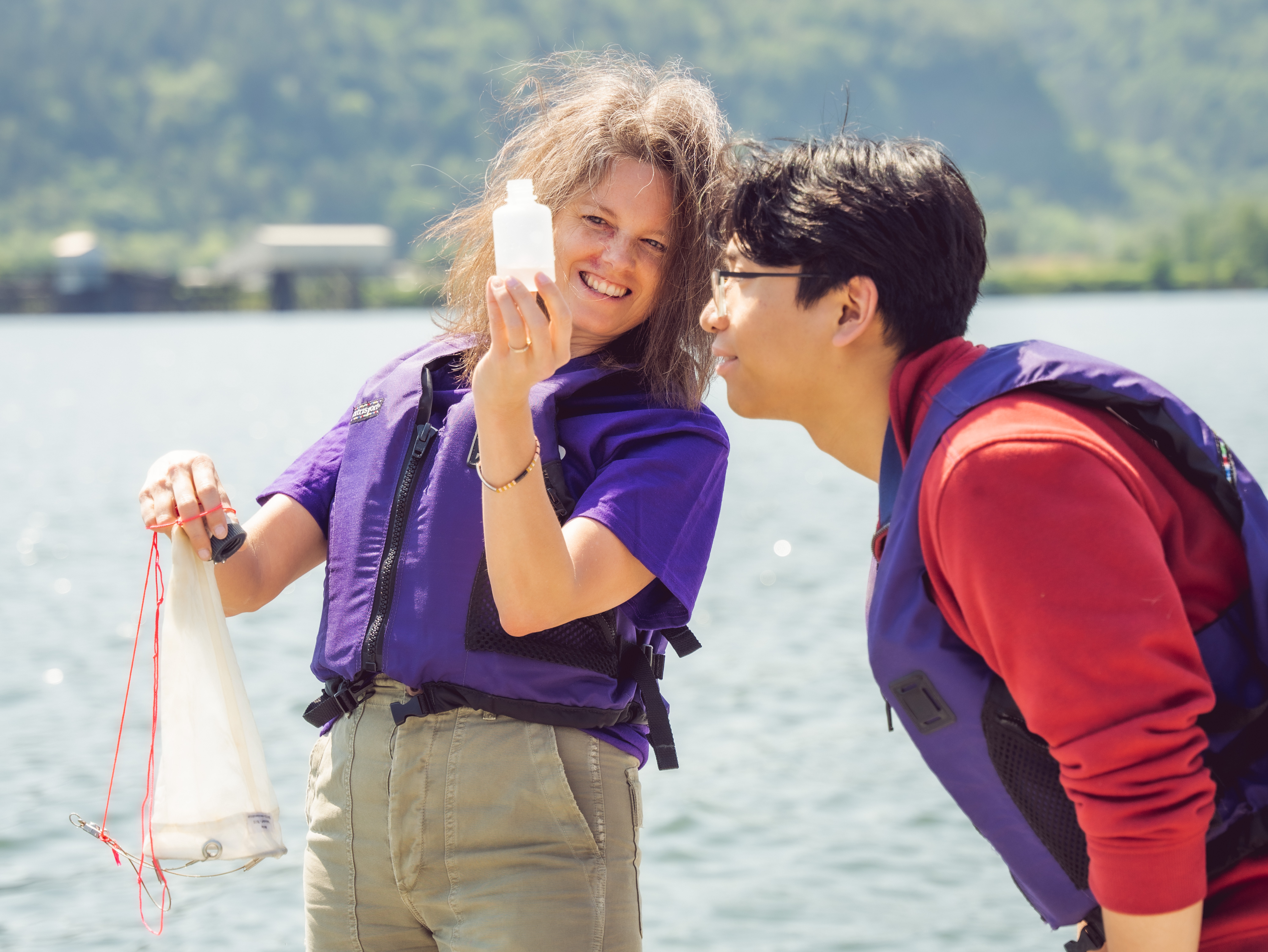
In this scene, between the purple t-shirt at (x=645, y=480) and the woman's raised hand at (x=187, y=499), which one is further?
the woman's raised hand at (x=187, y=499)

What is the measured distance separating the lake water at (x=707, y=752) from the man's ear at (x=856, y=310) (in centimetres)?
147

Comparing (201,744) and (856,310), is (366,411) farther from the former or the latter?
(856,310)

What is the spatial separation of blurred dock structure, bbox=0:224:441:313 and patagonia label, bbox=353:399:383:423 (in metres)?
65.9

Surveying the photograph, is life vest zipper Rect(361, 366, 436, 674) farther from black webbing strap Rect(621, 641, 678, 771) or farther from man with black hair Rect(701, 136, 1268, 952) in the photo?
man with black hair Rect(701, 136, 1268, 952)

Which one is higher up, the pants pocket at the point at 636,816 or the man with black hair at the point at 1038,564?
the man with black hair at the point at 1038,564

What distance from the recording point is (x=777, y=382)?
6.31 feet

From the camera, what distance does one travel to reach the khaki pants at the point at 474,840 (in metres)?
2.11

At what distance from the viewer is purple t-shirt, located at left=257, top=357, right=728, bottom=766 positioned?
6.95ft

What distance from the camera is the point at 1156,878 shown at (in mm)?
1479

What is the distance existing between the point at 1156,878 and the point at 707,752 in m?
6.72

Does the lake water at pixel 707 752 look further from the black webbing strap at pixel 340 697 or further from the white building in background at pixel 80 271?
the white building in background at pixel 80 271

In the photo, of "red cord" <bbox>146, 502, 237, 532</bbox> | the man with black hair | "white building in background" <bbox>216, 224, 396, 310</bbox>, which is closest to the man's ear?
the man with black hair

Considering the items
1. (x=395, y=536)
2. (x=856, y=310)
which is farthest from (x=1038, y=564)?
(x=395, y=536)

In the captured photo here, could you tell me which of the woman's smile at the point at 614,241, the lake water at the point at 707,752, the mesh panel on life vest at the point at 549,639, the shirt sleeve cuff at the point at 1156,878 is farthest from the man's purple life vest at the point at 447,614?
the lake water at the point at 707,752
